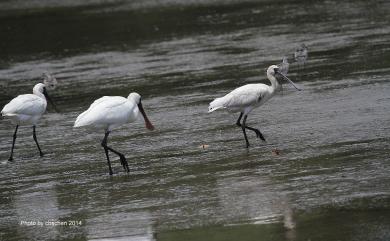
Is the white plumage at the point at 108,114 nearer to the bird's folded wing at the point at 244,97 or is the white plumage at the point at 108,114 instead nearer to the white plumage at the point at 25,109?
the bird's folded wing at the point at 244,97

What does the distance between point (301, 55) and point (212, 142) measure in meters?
6.75

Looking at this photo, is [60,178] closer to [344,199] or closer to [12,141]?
[12,141]

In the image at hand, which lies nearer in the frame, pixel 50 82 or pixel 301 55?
pixel 301 55

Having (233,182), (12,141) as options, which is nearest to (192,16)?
(12,141)

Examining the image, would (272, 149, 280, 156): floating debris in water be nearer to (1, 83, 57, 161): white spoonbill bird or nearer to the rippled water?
the rippled water

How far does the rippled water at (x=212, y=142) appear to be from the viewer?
31.3 feet

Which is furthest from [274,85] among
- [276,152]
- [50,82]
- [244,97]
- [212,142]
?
[50,82]

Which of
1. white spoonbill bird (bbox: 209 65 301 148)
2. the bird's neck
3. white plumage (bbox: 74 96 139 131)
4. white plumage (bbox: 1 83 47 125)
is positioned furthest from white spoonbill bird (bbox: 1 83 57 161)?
the bird's neck

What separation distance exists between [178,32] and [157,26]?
91.4 inches

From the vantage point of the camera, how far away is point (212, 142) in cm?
1366

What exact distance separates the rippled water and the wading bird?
0.22 m

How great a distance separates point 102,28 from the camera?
31547mm

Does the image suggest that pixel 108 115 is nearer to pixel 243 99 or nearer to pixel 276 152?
pixel 243 99

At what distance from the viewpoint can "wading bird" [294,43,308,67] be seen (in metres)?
19.9
